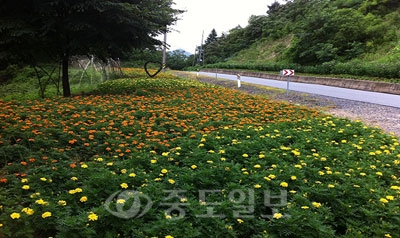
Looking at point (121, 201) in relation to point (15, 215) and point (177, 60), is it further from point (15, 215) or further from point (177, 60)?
point (177, 60)

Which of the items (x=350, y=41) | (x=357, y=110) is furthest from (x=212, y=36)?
(x=357, y=110)

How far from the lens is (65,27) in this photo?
28.7ft

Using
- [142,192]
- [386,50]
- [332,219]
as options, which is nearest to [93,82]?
[142,192]

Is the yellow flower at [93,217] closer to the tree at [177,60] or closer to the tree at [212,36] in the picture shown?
the tree at [177,60]

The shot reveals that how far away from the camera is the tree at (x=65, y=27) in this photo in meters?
8.20

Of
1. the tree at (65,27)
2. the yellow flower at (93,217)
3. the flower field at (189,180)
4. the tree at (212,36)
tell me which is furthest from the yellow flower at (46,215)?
the tree at (212,36)

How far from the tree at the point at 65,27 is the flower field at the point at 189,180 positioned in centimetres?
318

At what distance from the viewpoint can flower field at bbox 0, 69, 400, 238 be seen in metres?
2.62

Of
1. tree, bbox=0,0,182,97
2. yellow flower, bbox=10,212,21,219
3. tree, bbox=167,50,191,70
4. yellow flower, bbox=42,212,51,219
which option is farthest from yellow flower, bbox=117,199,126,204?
tree, bbox=167,50,191,70

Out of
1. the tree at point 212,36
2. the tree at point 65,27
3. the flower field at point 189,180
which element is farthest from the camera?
the tree at point 212,36

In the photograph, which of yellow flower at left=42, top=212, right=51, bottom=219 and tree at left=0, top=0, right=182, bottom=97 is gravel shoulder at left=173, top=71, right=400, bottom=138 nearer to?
tree at left=0, top=0, right=182, bottom=97

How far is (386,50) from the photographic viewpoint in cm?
2278

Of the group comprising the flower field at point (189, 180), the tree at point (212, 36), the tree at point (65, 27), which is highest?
the tree at point (212, 36)

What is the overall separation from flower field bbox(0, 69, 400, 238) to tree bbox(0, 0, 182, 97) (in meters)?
3.18
